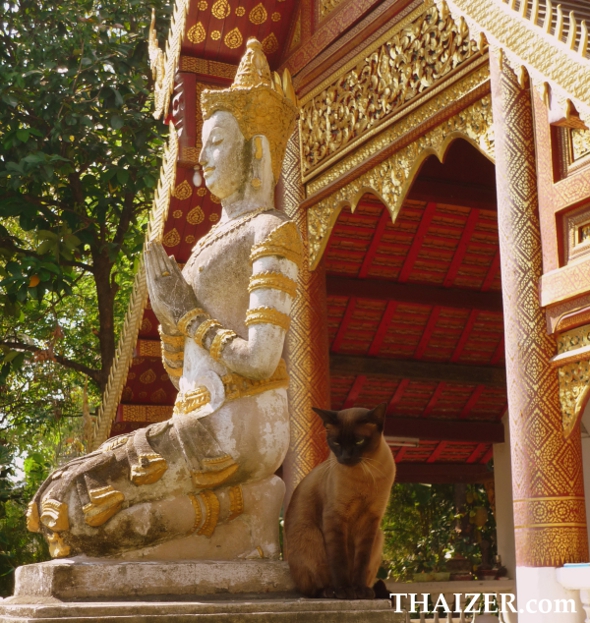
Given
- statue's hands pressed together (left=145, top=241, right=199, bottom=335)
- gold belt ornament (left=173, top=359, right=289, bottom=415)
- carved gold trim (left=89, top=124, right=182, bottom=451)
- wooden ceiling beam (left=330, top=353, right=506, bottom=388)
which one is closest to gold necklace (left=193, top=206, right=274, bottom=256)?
statue's hands pressed together (left=145, top=241, right=199, bottom=335)

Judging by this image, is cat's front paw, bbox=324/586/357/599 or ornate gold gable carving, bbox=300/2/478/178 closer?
cat's front paw, bbox=324/586/357/599

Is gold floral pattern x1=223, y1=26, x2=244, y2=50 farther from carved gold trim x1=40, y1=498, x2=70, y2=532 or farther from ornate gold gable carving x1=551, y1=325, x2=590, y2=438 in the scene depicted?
carved gold trim x1=40, y1=498, x2=70, y2=532

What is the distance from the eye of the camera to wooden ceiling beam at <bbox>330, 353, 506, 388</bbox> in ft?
26.8

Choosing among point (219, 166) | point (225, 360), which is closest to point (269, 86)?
point (219, 166)

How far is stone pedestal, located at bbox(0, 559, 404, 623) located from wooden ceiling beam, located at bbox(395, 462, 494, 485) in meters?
6.45

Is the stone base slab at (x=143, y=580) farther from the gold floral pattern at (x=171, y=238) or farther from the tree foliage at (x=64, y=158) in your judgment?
A: the tree foliage at (x=64, y=158)

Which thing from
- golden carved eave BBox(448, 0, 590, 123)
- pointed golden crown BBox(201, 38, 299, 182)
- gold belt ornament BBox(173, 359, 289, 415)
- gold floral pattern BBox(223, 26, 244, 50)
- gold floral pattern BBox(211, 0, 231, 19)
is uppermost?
gold floral pattern BBox(211, 0, 231, 19)

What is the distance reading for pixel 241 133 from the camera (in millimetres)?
3619

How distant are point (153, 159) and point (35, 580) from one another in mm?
6825

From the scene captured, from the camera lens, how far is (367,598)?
10.0 ft

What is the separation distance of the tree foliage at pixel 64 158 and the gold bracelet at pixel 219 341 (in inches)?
200

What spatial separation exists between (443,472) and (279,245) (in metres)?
6.67

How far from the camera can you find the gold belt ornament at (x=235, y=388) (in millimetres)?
3246

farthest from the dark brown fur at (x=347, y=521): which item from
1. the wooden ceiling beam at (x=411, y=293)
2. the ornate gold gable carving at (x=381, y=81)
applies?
the wooden ceiling beam at (x=411, y=293)
